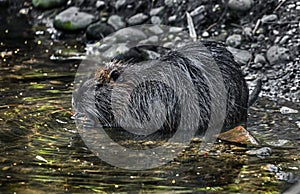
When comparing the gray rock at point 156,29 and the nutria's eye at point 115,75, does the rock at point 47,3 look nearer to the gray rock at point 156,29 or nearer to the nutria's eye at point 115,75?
the gray rock at point 156,29

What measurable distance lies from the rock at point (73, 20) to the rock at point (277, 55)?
3.06 metres

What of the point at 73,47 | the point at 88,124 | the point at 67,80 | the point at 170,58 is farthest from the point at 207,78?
the point at 73,47

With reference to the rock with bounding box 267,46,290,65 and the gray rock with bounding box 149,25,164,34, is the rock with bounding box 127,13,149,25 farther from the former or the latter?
the rock with bounding box 267,46,290,65

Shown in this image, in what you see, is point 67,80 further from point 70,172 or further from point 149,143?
point 70,172

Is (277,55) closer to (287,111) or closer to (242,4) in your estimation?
(242,4)

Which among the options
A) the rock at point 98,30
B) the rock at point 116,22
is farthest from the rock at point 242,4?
the rock at point 98,30

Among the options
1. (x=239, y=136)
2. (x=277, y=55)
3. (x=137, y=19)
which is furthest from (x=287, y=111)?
(x=137, y=19)

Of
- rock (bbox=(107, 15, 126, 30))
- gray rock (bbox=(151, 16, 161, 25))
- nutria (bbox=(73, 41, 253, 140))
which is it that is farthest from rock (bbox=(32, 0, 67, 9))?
nutria (bbox=(73, 41, 253, 140))

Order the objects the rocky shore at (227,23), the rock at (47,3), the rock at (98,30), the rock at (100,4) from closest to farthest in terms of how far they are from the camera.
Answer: the rocky shore at (227,23) < the rock at (98,30) < the rock at (100,4) < the rock at (47,3)

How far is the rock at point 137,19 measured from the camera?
29.3ft

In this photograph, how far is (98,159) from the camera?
4.87 meters

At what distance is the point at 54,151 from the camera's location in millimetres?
4980

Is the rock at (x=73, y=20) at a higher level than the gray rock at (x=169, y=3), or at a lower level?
lower

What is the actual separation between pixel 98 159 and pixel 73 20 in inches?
193
